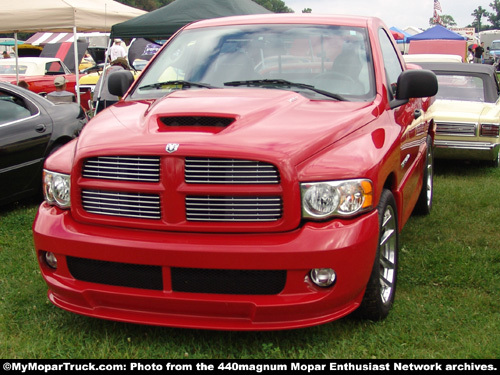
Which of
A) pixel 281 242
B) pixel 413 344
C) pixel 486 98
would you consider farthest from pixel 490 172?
pixel 281 242

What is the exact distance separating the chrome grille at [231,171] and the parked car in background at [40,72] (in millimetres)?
12742

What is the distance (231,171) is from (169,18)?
8.60 metres

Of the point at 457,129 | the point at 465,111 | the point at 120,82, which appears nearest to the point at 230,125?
the point at 120,82

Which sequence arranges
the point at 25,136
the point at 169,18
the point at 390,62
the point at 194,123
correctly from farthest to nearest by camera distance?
the point at 169,18 < the point at 25,136 < the point at 390,62 < the point at 194,123

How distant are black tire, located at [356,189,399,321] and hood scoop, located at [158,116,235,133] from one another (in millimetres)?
965

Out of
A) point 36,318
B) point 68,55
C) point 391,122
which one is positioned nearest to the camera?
point 36,318

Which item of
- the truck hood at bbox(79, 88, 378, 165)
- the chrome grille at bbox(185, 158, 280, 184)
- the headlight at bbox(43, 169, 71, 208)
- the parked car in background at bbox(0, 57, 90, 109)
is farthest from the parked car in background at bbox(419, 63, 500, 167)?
the parked car in background at bbox(0, 57, 90, 109)

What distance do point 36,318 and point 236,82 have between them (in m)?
1.97

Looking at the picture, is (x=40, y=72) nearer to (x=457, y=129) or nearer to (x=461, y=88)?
(x=461, y=88)

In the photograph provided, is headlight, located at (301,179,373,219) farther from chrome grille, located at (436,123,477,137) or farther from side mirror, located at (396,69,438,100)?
chrome grille, located at (436,123,477,137)

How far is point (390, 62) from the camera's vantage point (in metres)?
4.91

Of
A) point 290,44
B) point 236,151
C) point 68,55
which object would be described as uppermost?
point 290,44

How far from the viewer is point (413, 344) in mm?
3412
